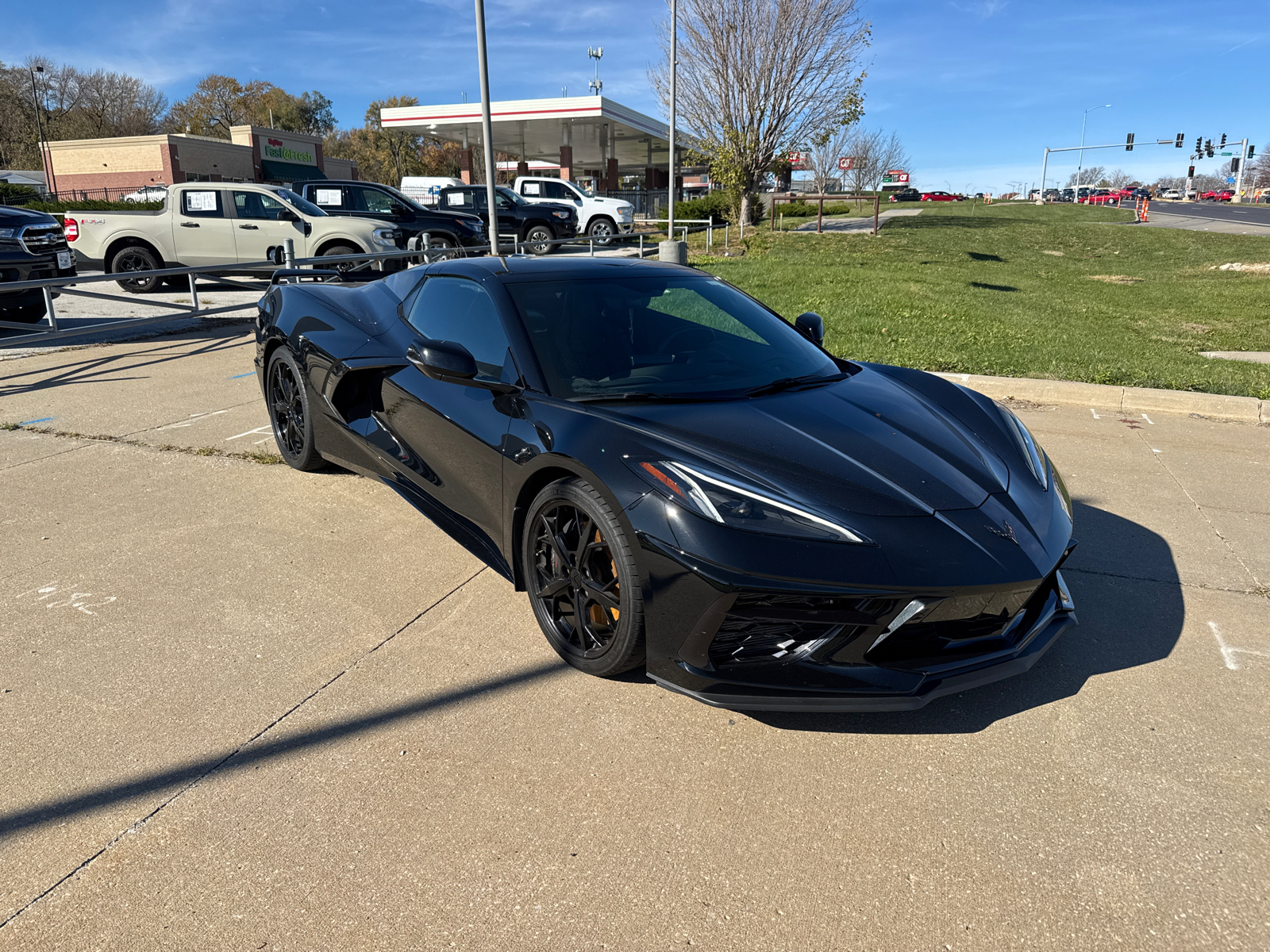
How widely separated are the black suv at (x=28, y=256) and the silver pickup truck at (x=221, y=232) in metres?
2.43

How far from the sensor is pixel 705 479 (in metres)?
2.63

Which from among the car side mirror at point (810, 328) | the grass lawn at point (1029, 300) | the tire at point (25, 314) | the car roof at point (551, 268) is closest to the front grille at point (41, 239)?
the tire at point (25, 314)

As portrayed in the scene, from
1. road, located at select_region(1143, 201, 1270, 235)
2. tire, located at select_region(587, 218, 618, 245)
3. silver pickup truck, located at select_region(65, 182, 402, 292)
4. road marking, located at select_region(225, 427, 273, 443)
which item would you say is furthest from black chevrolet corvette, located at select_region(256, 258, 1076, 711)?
road, located at select_region(1143, 201, 1270, 235)

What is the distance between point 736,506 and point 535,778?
988 millimetres

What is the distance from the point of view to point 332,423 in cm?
446

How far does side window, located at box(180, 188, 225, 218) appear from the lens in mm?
13805

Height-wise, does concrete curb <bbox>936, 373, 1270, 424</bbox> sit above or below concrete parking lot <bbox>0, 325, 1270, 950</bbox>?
above

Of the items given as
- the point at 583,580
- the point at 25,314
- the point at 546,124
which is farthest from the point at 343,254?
the point at 546,124

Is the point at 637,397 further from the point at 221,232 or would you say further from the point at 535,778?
the point at 221,232

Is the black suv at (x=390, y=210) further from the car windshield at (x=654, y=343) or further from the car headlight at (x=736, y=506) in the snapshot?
the car headlight at (x=736, y=506)

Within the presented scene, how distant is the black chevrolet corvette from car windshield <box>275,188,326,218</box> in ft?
35.1

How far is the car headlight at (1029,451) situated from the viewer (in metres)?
3.24

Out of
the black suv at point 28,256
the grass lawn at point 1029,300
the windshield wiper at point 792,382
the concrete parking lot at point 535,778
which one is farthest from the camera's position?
the black suv at point 28,256

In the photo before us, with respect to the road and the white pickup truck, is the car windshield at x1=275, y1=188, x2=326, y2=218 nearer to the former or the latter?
the white pickup truck
